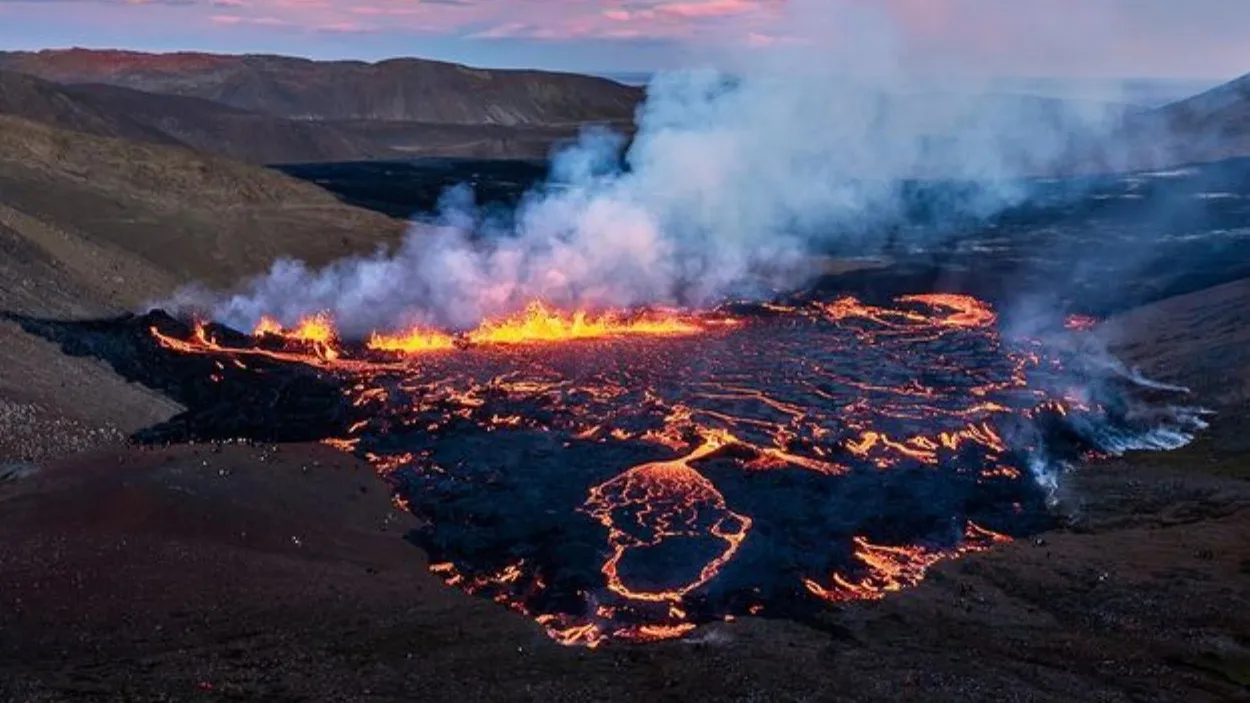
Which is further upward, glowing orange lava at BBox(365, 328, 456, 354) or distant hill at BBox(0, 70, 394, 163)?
distant hill at BBox(0, 70, 394, 163)

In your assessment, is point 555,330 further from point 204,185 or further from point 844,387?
point 204,185

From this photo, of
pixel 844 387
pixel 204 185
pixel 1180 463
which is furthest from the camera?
pixel 204 185

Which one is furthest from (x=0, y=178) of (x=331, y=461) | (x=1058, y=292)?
(x=1058, y=292)

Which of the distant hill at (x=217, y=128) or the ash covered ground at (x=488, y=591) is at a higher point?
the distant hill at (x=217, y=128)

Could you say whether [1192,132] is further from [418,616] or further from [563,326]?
[418,616]

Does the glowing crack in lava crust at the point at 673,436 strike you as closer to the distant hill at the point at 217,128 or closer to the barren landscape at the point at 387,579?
the barren landscape at the point at 387,579

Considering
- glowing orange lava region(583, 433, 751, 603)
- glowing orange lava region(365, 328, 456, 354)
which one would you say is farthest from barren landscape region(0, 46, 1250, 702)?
glowing orange lava region(365, 328, 456, 354)

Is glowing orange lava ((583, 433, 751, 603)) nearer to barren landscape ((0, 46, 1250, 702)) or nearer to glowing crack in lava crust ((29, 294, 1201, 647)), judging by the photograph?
glowing crack in lava crust ((29, 294, 1201, 647))

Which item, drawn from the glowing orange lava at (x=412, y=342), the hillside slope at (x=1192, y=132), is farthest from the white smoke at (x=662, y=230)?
the hillside slope at (x=1192, y=132)
